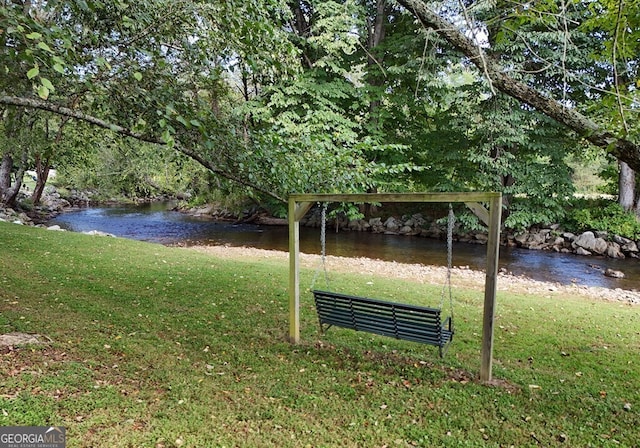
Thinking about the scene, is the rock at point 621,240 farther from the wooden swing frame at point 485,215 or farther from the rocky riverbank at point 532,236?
the wooden swing frame at point 485,215

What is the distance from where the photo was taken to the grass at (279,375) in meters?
2.93

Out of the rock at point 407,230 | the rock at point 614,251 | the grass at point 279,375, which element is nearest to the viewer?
the grass at point 279,375

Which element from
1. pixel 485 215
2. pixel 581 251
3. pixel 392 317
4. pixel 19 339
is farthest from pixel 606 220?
pixel 19 339

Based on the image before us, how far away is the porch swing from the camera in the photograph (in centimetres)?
393

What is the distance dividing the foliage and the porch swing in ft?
43.0

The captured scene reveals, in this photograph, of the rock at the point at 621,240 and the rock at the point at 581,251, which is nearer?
the rock at the point at 621,240

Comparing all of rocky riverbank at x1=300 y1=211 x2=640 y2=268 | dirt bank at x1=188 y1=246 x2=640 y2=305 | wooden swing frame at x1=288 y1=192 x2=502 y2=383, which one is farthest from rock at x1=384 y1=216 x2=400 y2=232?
wooden swing frame at x1=288 y1=192 x2=502 y2=383

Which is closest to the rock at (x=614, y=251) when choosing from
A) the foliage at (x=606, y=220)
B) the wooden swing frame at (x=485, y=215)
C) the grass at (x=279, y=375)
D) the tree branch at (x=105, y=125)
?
the foliage at (x=606, y=220)

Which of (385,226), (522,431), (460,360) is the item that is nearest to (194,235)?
(385,226)

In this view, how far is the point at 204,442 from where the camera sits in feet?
9.06

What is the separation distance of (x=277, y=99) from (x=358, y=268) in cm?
706

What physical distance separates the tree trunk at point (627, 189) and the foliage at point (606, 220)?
0.29m

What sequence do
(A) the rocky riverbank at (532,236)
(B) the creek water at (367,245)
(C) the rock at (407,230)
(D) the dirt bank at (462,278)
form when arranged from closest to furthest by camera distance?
(D) the dirt bank at (462,278) < (B) the creek water at (367,245) < (A) the rocky riverbank at (532,236) < (C) the rock at (407,230)

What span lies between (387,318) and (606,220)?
13.9m
